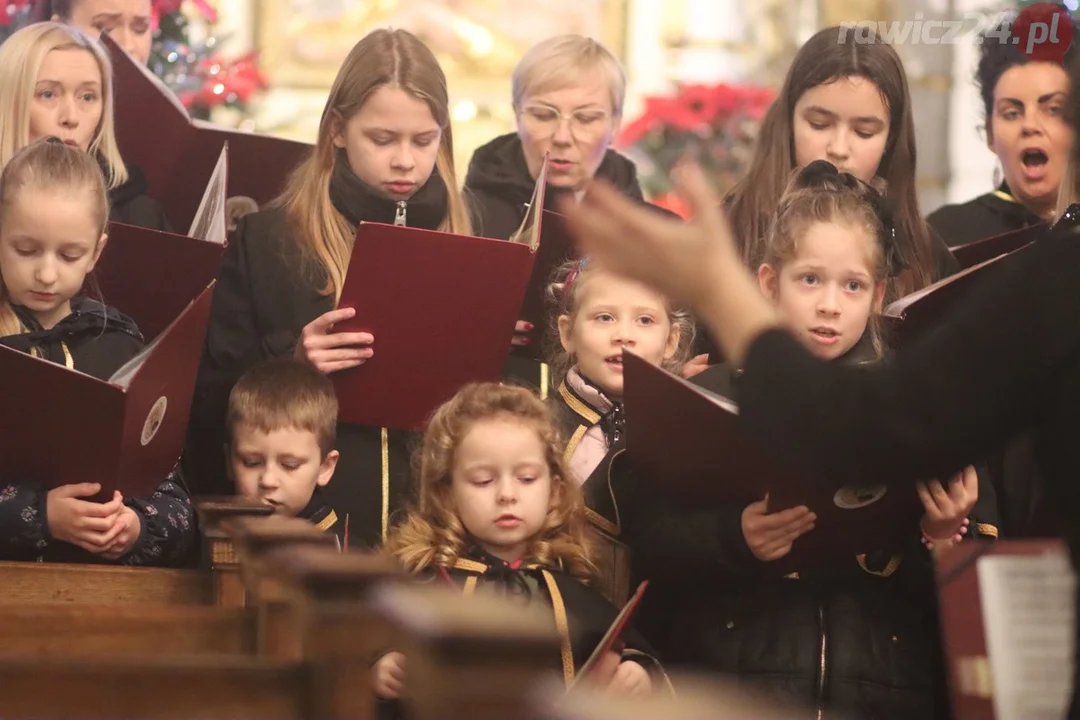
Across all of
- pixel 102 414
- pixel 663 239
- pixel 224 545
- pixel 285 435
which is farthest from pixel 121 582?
pixel 663 239

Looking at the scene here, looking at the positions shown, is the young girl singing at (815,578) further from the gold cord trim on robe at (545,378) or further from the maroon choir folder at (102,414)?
the maroon choir folder at (102,414)

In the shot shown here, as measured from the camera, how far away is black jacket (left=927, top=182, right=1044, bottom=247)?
4590mm

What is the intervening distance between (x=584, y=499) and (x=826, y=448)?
137cm

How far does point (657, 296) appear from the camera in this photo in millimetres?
3621

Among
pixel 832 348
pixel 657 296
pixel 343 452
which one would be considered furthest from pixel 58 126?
pixel 832 348

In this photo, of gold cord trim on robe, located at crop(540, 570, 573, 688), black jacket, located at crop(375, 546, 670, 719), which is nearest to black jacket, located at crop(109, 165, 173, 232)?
black jacket, located at crop(375, 546, 670, 719)

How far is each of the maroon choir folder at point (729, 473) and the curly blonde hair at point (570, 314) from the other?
694 mm

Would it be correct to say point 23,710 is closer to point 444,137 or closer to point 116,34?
point 444,137

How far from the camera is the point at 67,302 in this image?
11.3 ft

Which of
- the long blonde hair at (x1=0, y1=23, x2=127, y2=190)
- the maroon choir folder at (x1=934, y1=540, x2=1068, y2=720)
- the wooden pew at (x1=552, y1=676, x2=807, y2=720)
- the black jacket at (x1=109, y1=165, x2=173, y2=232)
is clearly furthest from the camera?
the black jacket at (x1=109, y1=165, x2=173, y2=232)

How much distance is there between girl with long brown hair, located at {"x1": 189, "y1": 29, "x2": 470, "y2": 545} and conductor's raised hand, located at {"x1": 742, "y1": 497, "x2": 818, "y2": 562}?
101cm

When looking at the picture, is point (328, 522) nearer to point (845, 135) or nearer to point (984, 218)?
point (845, 135)

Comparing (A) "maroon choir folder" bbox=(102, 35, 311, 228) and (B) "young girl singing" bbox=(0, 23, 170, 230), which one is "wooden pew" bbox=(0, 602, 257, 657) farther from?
(A) "maroon choir folder" bbox=(102, 35, 311, 228)

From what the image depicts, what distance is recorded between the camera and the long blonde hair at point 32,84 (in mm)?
3982
